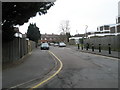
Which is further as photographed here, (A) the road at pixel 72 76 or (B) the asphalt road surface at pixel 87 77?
(A) the road at pixel 72 76

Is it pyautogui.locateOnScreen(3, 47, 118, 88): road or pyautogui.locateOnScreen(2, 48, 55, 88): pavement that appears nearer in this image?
pyautogui.locateOnScreen(3, 47, 118, 88): road

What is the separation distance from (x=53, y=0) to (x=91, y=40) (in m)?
28.6

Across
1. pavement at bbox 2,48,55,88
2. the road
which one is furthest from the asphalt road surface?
pavement at bbox 2,48,55,88

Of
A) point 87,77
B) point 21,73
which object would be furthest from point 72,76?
point 21,73

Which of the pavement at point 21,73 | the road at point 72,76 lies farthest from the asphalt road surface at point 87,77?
the pavement at point 21,73

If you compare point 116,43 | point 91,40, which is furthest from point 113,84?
point 91,40

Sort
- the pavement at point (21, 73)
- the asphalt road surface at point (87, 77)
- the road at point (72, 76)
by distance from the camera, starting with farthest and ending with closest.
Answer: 1. the pavement at point (21, 73)
2. the road at point (72, 76)
3. the asphalt road surface at point (87, 77)

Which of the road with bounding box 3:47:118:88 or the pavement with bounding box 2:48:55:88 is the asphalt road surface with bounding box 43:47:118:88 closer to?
the road with bounding box 3:47:118:88

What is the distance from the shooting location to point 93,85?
762 centimetres

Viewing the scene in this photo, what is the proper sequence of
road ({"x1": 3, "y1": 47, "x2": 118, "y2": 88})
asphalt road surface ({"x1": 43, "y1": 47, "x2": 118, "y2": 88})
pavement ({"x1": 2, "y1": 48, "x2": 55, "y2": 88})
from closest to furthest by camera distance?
asphalt road surface ({"x1": 43, "y1": 47, "x2": 118, "y2": 88}) < road ({"x1": 3, "y1": 47, "x2": 118, "y2": 88}) < pavement ({"x1": 2, "y1": 48, "x2": 55, "y2": 88})

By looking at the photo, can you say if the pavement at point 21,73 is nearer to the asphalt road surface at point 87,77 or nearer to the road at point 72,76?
the road at point 72,76

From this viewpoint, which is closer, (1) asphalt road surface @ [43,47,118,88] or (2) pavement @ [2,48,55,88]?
(1) asphalt road surface @ [43,47,118,88]

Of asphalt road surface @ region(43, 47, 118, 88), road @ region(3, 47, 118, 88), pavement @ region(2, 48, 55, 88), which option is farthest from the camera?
pavement @ region(2, 48, 55, 88)

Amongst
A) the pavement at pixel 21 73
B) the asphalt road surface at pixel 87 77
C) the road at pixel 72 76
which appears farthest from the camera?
the pavement at pixel 21 73
